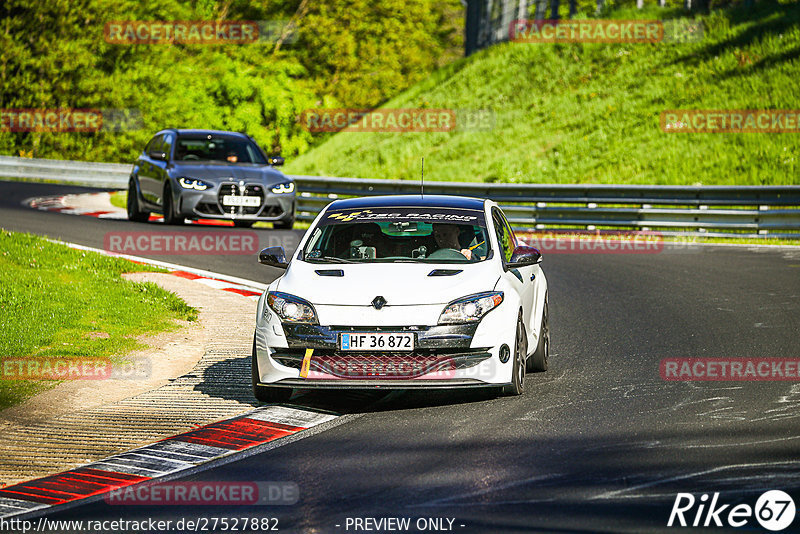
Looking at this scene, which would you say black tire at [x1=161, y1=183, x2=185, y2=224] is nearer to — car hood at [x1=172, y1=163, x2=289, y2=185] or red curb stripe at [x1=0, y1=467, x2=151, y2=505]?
car hood at [x1=172, y1=163, x2=289, y2=185]

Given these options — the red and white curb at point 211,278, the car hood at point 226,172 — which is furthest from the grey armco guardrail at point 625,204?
the red and white curb at point 211,278

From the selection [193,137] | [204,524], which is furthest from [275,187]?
[204,524]

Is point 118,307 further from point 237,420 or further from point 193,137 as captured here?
point 193,137

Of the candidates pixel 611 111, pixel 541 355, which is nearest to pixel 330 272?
pixel 541 355

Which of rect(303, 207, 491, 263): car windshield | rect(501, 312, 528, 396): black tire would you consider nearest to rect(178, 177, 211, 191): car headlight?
rect(303, 207, 491, 263): car windshield


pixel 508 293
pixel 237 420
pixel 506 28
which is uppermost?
pixel 506 28

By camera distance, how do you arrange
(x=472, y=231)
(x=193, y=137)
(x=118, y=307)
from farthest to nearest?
1. (x=193, y=137)
2. (x=118, y=307)
3. (x=472, y=231)

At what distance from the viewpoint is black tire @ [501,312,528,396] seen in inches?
348

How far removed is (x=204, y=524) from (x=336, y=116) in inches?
2223

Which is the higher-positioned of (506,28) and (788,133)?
(506,28)

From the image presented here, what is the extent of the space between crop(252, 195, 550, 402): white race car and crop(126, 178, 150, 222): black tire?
13.9 meters

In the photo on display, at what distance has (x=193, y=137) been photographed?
22891 mm

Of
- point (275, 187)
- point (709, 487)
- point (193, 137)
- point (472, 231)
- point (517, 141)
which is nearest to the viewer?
point (709, 487)

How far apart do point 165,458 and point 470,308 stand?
245 cm
